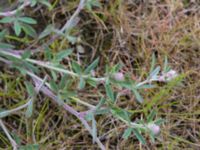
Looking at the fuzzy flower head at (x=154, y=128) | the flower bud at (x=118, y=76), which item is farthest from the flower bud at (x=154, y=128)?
the flower bud at (x=118, y=76)

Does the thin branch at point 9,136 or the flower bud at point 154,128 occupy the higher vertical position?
the flower bud at point 154,128

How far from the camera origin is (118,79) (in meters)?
1.43

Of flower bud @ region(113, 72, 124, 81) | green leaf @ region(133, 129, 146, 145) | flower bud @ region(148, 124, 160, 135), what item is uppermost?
flower bud @ region(113, 72, 124, 81)

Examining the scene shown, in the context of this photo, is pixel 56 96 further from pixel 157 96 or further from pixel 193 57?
pixel 193 57

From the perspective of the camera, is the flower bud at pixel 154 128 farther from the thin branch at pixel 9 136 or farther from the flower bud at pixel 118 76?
the thin branch at pixel 9 136

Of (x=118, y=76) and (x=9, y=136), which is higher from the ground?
(x=118, y=76)

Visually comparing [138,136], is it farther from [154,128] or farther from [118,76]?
[118,76]

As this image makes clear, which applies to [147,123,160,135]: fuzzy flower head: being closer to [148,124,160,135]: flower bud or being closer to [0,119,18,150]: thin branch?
[148,124,160,135]: flower bud

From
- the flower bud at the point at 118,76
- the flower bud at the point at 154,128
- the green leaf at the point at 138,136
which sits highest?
the flower bud at the point at 118,76

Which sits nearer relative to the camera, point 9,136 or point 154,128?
point 154,128

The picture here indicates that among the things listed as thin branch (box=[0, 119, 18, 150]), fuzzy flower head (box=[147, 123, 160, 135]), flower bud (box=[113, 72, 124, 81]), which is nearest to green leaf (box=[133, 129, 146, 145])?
fuzzy flower head (box=[147, 123, 160, 135])

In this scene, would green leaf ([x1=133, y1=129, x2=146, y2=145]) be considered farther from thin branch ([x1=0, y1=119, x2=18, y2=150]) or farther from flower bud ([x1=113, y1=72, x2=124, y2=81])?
thin branch ([x1=0, y1=119, x2=18, y2=150])

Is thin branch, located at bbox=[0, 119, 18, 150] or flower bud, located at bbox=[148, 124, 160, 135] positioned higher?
flower bud, located at bbox=[148, 124, 160, 135]

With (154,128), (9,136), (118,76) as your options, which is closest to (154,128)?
(154,128)
